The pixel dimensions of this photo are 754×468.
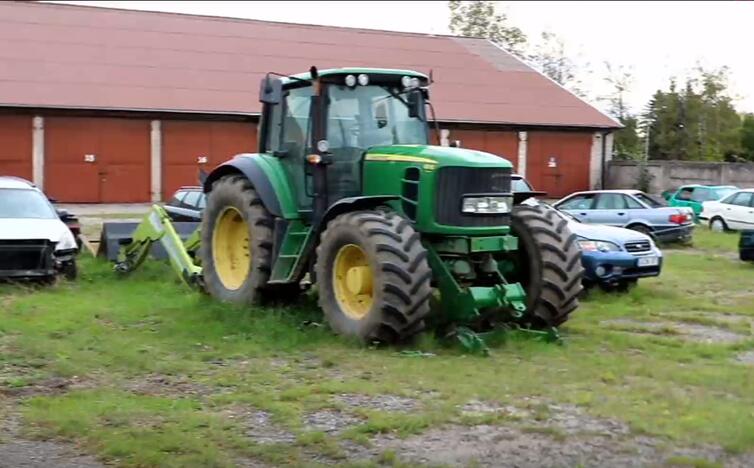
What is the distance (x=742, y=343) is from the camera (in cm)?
1042

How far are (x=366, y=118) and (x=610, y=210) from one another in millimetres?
13712

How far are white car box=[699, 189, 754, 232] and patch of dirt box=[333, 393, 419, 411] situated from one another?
67.8ft

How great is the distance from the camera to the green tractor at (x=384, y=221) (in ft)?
31.3

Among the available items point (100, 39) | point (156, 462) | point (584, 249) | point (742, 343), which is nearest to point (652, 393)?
point (742, 343)

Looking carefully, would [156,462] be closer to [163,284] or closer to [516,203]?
[516,203]

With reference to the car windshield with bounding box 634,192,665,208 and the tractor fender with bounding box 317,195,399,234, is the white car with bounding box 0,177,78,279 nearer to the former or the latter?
the tractor fender with bounding box 317,195,399,234

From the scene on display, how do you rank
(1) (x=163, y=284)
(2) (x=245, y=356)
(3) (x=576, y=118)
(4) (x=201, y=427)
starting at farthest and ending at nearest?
(3) (x=576, y=118), (1) (x=163, y=284), (2) (x=245, y=356), (4) (x=201, y=427)

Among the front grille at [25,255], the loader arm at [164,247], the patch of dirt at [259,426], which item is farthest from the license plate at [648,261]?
the patch of dirt at [259,426]

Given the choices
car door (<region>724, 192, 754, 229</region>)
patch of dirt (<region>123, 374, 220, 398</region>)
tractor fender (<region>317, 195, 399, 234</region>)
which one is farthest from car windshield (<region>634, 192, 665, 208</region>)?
patch of dirt (<region>123, 374, 220, 398</region>)

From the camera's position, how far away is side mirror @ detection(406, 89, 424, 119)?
36.2ft

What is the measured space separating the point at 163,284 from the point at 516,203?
5.23m

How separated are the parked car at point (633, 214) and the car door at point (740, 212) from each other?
11.1ft

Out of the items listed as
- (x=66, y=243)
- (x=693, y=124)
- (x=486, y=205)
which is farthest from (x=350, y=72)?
(x=693, y=124)

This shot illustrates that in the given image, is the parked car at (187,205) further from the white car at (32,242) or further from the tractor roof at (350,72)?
the tractor roof at (350,72)
